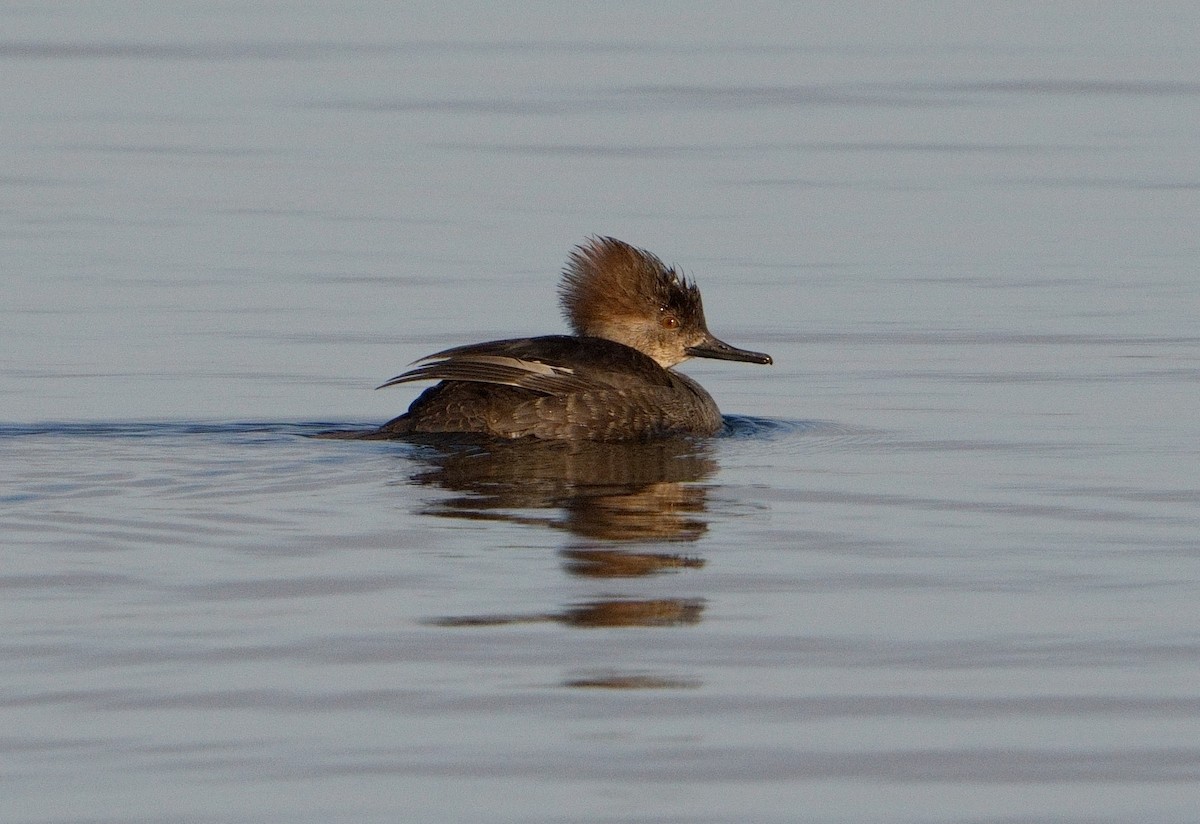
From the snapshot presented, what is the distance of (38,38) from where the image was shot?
24.7m

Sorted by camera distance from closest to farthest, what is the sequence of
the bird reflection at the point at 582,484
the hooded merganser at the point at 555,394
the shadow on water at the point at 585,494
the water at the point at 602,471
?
1. the water at the point at 602,471
2. the shadow on water at the point at 585,494
3. the bird reflection at the point at 582,484
4. the hooded merganser at the point at 555,394

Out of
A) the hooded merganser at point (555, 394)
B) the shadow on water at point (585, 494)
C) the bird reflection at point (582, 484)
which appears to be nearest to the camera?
the shadow on water at point (585, 494)

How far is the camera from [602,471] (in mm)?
9000

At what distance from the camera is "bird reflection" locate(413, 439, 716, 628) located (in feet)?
20.7

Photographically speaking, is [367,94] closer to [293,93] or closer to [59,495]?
[293,93]

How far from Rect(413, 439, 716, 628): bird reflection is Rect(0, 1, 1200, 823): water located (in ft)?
0.11

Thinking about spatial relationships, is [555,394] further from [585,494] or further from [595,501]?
[595,501]

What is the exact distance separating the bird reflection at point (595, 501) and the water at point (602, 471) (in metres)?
0.03

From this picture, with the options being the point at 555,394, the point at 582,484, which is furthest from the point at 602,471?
the point at 555,394

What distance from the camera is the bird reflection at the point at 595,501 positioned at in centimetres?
632

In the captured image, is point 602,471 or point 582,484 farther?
point 602,471

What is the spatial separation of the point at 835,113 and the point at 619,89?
7.55ft

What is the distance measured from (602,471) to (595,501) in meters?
0.80

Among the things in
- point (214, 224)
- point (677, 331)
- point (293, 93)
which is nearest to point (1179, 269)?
point (677, 331)
